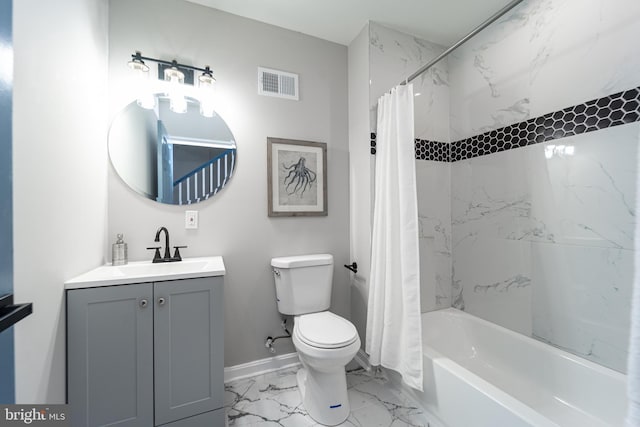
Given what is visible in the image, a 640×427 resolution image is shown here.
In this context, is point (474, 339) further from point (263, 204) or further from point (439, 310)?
point (263, 204)

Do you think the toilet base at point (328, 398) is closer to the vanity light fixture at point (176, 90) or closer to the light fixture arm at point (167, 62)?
the vanity light fixture at point (176, 90)

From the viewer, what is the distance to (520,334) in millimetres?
1574

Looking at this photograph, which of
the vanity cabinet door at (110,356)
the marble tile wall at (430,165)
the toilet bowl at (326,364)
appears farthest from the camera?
the marble tile wall at (430,165)

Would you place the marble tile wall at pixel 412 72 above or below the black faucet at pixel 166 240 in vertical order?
above

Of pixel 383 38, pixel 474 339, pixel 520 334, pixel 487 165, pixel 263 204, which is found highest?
pixel 383 38

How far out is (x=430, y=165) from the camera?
202 cm

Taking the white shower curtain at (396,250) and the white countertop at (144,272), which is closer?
the white countertop at (144,272)

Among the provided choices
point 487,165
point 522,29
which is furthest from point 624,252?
point 522,29

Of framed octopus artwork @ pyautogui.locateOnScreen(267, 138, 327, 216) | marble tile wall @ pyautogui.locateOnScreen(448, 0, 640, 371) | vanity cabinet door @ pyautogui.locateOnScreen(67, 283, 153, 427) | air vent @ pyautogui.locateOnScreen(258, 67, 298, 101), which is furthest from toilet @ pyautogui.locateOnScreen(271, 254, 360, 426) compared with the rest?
air vent @ pyautogui.locateOnScreen(258, 67, 298, 101)

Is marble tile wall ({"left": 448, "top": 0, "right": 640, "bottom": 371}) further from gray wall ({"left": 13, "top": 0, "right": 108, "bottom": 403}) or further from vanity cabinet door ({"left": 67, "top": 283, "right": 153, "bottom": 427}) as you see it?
gray wall ({"left": 13, "top": 0, "right": 108, "bottom": 403})

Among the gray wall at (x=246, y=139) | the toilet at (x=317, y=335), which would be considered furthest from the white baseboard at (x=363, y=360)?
the toilet at (x=317, y=335)

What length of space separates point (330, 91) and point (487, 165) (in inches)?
52.9

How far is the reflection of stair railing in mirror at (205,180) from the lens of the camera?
5.28ft

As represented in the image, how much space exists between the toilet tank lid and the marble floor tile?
0.82 metres
